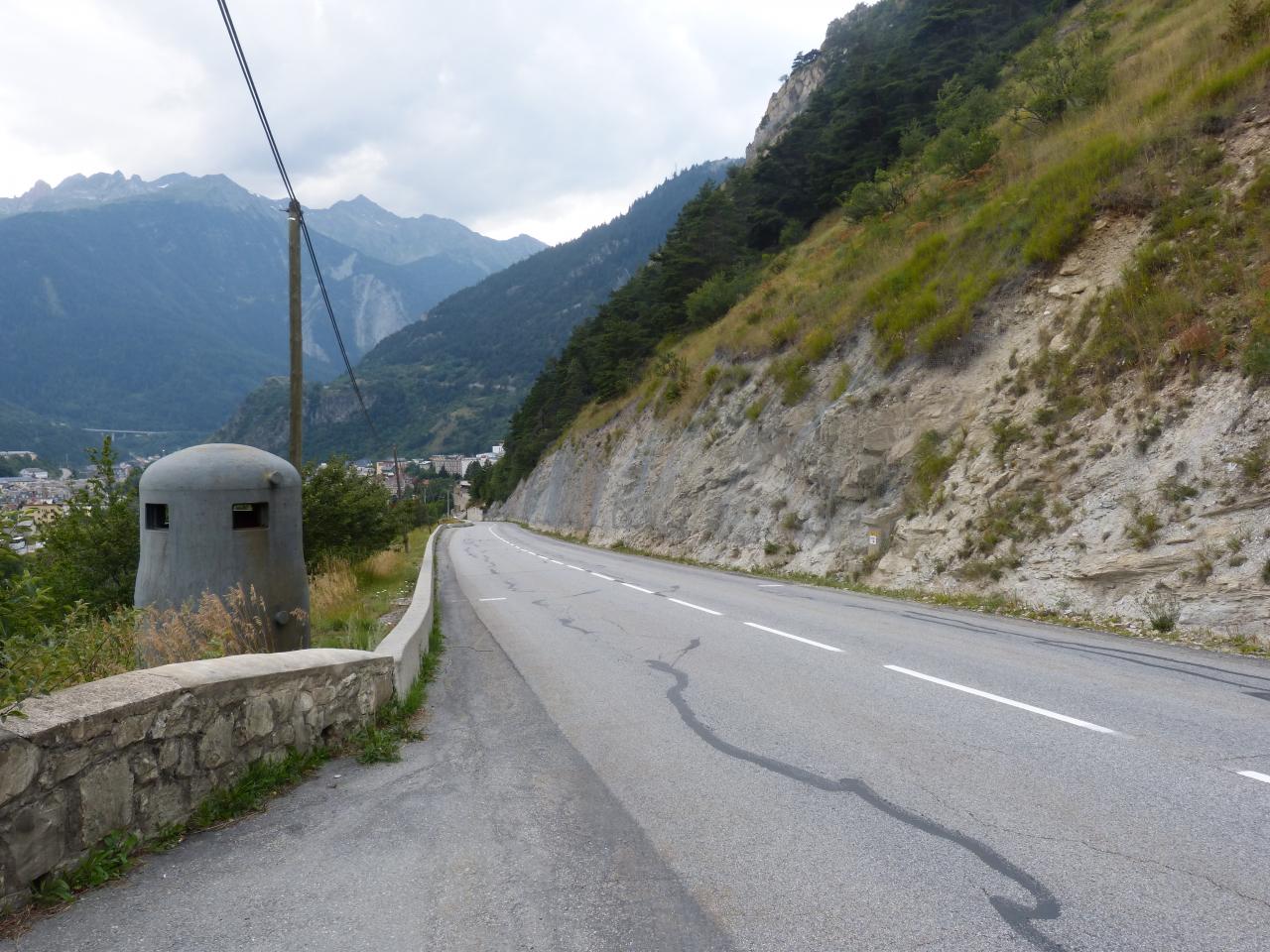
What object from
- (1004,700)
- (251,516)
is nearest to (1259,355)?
(1004,700)

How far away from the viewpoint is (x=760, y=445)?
25922mm

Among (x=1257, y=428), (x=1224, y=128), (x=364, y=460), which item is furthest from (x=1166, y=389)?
(x=364, y=460)

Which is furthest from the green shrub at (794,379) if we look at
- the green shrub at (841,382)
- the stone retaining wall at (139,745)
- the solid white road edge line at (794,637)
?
the stone retaining wall at (139,745)

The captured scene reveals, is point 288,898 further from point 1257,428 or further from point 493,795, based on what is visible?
point 1257,428

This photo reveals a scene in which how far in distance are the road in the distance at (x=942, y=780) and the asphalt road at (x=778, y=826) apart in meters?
0.02

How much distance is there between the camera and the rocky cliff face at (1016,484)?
398 inches

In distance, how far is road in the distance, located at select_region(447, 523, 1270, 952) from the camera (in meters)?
3.16

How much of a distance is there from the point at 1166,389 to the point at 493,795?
1229cm

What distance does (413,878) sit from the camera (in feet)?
12.2

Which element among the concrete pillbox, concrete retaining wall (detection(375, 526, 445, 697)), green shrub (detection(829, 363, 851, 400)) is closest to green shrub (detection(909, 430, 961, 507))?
green shrub (detection(829, 363, 851, 400))

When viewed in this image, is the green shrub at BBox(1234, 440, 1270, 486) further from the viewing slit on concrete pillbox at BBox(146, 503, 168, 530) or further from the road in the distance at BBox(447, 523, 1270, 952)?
the viewing slit on concrete pillbox at BBox(146, 503, 168, 530)

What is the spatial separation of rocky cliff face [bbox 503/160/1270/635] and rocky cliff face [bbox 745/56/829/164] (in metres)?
47.6

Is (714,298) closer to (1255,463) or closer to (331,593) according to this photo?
(331,593)

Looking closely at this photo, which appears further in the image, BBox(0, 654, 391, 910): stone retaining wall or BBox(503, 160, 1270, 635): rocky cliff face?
BBox(503, 160, 1270, 635): rocky cliff face
